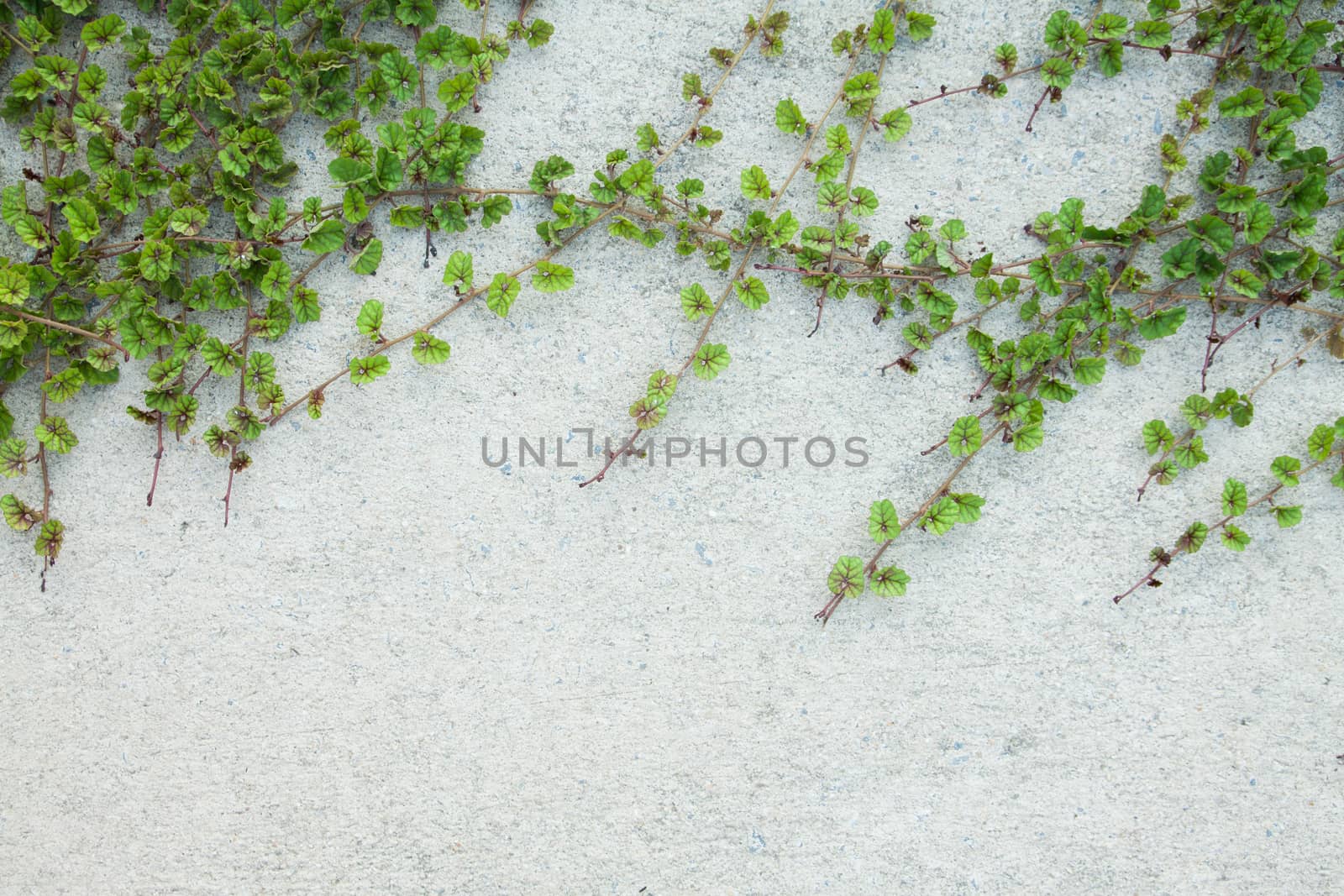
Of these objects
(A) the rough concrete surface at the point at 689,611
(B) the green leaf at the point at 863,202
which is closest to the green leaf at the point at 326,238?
(A) the rough concrete surface at the point at 689,611

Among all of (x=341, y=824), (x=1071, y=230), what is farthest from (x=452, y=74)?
(x=341, y=824)

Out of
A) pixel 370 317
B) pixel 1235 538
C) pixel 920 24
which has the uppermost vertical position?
pixel 920 24

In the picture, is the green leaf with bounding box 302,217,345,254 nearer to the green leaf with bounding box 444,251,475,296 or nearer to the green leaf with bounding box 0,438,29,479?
the green leaf with bounding box 444,251,475,296

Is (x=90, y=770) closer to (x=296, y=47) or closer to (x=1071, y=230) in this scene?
(x=296, y=47)

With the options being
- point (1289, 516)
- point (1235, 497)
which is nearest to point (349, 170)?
point (1235, 497)

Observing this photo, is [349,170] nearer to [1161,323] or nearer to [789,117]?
[789,117]

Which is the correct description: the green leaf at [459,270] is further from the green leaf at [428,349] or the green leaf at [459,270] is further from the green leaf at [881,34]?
the green leaf at [881,34]
